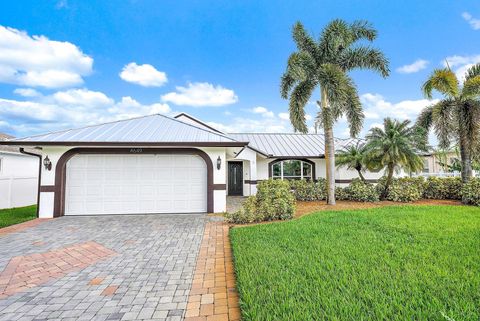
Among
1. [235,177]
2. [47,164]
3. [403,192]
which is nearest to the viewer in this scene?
[47,164]

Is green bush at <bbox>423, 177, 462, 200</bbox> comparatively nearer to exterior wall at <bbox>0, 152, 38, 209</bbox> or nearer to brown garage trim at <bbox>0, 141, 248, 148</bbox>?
brown garage trim at <bbox>0, 141, 248, 148</bbox>

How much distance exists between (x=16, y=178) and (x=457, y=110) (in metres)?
22.0

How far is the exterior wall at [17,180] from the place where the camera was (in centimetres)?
1117

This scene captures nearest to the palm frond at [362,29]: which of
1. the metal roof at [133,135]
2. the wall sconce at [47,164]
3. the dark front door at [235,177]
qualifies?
the metal roof at [133,135]

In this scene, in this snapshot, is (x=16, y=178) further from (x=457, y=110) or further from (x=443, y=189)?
(x=443, y=189)

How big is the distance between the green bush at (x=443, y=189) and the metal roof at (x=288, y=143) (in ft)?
17.1

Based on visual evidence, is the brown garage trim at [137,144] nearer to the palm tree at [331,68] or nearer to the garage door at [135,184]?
the garage door at [135,184]

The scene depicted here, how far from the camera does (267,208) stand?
754 centimetres

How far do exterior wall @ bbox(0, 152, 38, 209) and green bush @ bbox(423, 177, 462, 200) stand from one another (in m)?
21.6

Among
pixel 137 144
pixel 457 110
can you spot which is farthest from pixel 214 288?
pixel 457 110

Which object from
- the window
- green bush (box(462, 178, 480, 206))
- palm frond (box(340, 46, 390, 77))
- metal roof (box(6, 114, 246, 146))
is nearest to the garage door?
metal roof (box(6, 114, 246, 146))

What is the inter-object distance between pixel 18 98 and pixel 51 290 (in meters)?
21.0

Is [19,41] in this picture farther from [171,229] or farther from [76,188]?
[171,229]

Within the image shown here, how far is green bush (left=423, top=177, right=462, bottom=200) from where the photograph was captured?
11797mm
